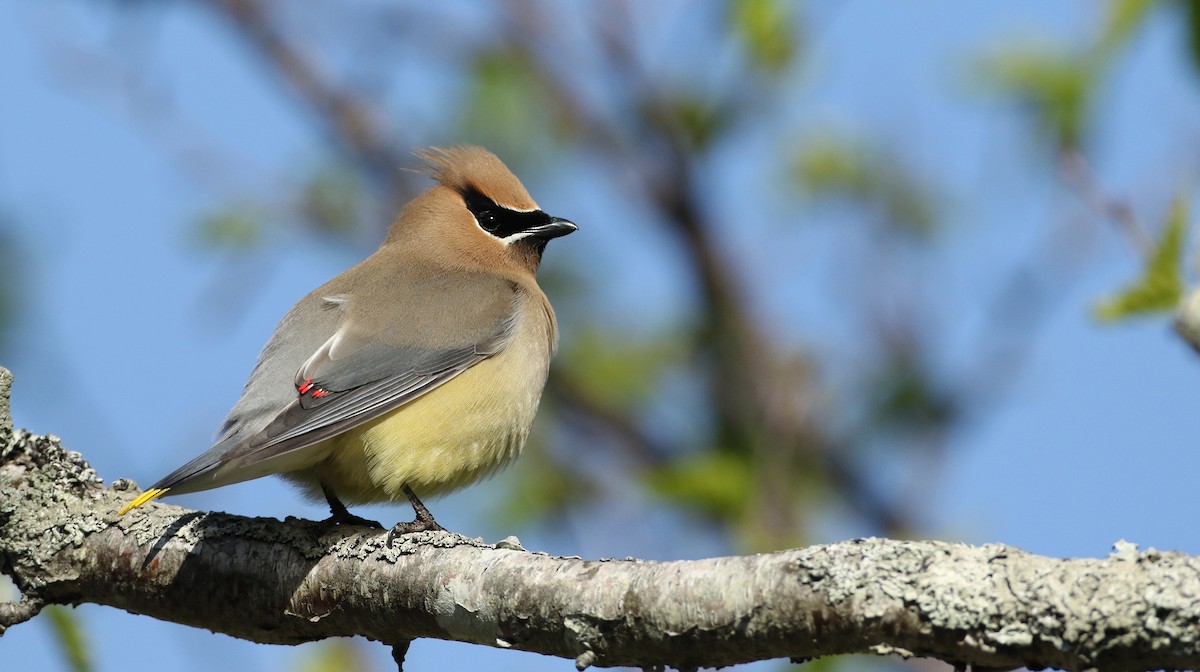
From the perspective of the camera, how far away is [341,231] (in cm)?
784

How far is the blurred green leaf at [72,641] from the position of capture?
3.28 meters

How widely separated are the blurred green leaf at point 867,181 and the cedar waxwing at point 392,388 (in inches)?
105

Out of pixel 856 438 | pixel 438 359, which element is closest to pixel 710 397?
pixel 856 438

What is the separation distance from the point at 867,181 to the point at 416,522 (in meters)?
4.30

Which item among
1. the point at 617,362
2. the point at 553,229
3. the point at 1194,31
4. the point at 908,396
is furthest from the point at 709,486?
the point at 617,362

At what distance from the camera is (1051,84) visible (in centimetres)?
508

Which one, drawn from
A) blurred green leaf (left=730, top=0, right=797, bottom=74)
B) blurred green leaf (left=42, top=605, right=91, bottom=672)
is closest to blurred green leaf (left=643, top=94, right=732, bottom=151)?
blurred green leaf (left=730, top=0, right=797, bottom=74)

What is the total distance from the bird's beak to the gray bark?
211cm

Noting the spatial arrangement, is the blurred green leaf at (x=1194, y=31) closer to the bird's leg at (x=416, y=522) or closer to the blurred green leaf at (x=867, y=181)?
the bird's leg at (x=416, y=522)

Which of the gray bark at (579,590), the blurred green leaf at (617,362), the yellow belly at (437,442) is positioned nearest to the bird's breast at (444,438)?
the yellow belly at (437,442)

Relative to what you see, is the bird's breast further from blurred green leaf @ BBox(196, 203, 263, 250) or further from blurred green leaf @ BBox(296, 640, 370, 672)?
blurred green leaf @ BBox(196, 203, 263, 250)

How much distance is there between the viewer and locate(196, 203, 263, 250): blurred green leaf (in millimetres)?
7297

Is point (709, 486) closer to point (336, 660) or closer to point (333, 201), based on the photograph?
point (336, 660)

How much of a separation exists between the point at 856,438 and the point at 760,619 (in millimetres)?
4512
